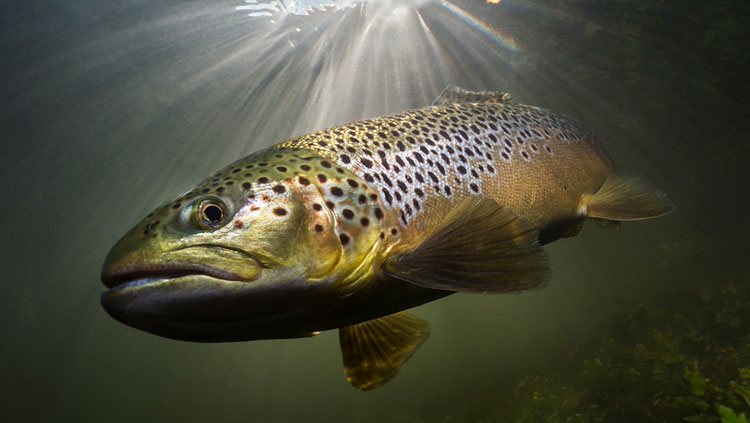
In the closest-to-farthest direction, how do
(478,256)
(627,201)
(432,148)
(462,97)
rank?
(478,256) < (432,148) < (627,201) < (462,97)

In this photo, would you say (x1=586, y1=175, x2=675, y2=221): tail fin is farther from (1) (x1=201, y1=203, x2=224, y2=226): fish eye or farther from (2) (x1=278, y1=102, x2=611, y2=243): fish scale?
(1) (x1=201, y1=203, x2=224, y2=226): fish eye

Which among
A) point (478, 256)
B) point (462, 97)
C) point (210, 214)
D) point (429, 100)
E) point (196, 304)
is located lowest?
point (478, 256)

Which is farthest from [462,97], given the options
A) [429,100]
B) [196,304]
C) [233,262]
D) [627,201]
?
[429,100]

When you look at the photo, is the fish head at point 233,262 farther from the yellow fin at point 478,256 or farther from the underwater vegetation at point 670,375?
the underwater vegetation at point 670,375

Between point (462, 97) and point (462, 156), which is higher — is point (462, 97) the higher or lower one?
the higher one

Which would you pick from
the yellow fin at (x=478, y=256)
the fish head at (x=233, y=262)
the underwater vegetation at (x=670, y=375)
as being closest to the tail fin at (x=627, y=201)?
the yellow fin at (x=478, y=256)

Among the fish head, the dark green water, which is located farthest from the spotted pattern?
the dark green water

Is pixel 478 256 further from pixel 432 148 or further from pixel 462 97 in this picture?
pixel 462 97
